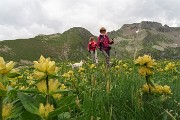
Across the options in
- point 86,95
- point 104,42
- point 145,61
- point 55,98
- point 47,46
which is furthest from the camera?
point 47,46

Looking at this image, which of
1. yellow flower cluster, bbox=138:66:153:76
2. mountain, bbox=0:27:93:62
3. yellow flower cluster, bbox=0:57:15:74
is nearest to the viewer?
yellow flower cluster, bbox=0:57:15:74

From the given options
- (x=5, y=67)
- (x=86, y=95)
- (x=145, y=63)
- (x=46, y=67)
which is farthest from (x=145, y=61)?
(x=5, y=67)

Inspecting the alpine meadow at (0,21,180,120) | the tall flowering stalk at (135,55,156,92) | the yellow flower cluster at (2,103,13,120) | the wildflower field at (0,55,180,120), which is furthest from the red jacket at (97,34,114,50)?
the yellow flower cluster at (2,103,13,120)

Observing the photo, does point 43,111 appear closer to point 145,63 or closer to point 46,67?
point 46,67

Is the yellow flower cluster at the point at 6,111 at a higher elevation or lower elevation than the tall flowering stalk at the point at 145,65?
lower

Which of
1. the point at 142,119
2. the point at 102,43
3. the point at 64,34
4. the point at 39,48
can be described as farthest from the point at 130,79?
the point at 64,34

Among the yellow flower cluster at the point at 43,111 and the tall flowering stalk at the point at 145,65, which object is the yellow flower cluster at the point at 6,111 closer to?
the yellow flower cluster at the point at 43,111

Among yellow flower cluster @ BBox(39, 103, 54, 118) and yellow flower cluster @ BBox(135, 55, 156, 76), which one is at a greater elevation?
yellow flower cluster @ BBox(135, 55, 156, 76)

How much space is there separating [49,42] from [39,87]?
175 metres

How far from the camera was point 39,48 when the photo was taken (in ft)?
539

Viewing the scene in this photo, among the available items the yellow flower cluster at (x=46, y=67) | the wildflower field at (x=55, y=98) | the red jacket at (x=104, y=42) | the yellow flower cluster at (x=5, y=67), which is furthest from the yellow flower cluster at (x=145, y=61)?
the red jacket at (x=104, y=42)

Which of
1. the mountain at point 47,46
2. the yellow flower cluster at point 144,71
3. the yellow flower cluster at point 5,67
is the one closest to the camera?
the yellow flower cluster at point 5,67

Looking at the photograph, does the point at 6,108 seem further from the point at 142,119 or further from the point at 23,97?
the point at 142,119

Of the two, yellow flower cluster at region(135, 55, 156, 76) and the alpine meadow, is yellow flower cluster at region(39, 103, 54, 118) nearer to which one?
the alpine meadow
